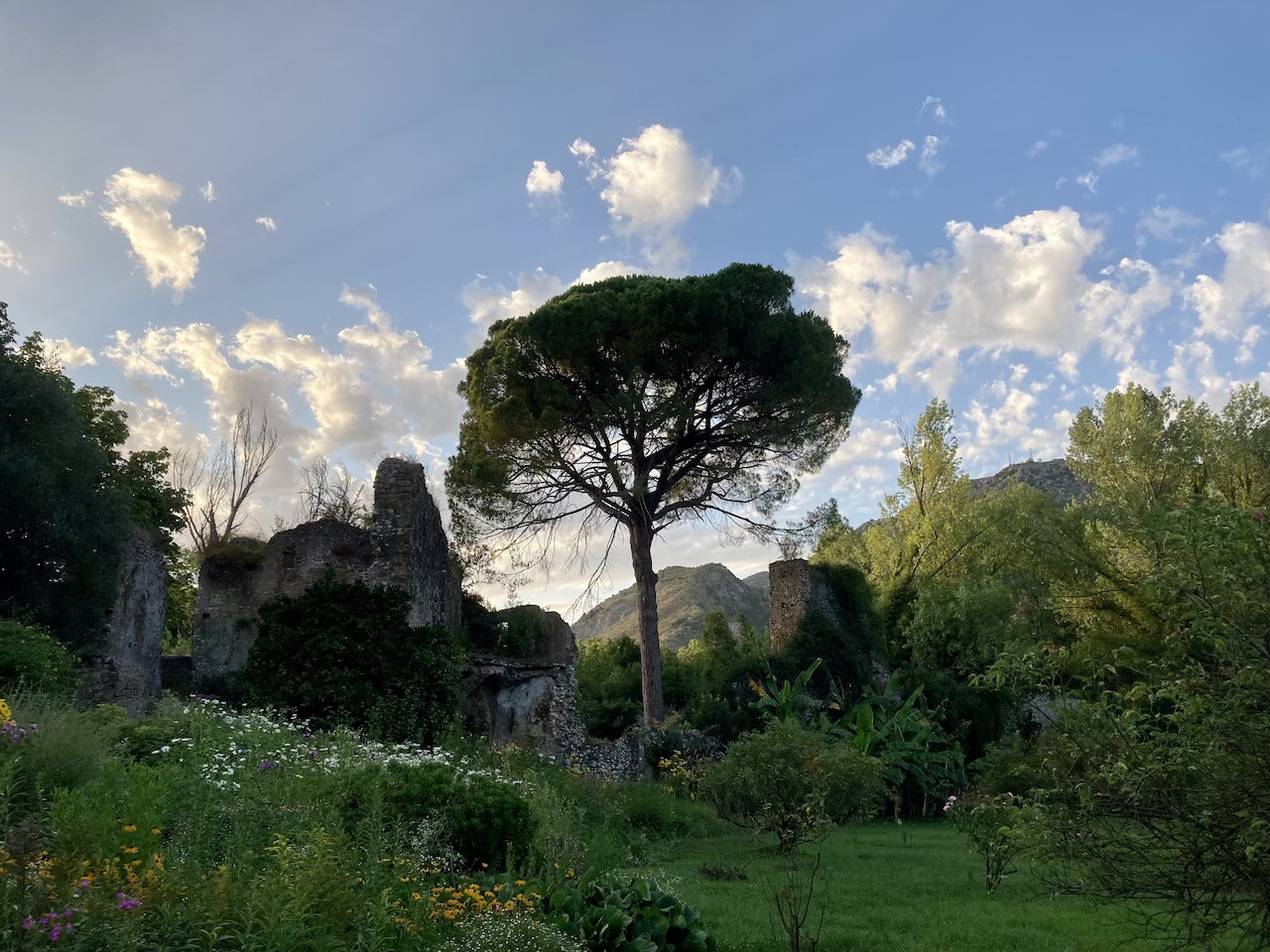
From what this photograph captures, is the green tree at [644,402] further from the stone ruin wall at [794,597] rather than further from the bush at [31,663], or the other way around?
the bush at [31,663]

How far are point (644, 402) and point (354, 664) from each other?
394 inches

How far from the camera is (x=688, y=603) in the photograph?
5981cm

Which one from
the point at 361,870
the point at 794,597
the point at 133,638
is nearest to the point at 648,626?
the point at 794,597

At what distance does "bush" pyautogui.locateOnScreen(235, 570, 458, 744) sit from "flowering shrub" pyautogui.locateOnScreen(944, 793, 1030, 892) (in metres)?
9.41

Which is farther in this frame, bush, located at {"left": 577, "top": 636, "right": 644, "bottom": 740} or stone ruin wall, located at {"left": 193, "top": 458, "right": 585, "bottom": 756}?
bush, located at {"left": 577, "top": 636, "right": 644, "bottom": 740}

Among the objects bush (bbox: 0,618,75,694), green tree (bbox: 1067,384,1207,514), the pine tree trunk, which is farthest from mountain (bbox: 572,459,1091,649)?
bush (bbox: 0,618,75,694)

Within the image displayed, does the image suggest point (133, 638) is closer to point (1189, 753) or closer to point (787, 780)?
point (787, 780)

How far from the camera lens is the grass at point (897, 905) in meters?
7.15

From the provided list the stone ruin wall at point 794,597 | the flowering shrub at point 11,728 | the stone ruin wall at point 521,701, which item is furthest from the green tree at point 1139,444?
the flowering shrub at point 11,728

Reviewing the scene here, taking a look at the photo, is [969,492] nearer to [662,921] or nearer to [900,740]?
[900,740]

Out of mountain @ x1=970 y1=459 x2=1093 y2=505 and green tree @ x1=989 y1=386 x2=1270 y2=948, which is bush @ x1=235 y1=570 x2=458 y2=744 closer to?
green tree @ x1=989 y1=386 x2=1270 y2=948

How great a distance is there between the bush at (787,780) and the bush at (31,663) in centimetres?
921

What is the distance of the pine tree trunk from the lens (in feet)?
71.8

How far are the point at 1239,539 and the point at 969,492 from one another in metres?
33.8
